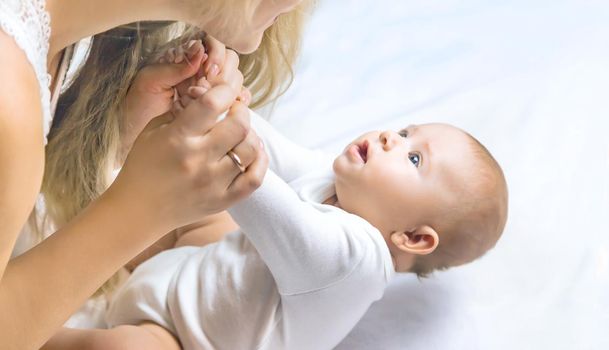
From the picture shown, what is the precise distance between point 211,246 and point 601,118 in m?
0.64

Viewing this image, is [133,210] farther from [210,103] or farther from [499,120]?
[499,120]

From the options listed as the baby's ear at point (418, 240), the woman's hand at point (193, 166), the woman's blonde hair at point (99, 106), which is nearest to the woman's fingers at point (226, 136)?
the woman's hand at point (193, 166)

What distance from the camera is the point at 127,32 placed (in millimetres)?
1098

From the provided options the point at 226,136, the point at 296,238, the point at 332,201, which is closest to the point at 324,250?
the point at 296,238

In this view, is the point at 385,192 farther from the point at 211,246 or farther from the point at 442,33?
the point at 442,33

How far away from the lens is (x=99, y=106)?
1089 mm

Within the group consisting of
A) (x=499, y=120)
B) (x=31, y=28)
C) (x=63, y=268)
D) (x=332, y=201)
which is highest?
(x=31, y=28)

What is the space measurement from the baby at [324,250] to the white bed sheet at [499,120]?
0.07 metres

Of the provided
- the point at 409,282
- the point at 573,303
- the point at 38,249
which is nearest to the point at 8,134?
the point at 38,249

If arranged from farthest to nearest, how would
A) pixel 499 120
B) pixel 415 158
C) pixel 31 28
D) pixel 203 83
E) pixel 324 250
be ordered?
pixel 499 120
pixel 415 158
pixel 324 250
pixel 203 83
pixel 31 28

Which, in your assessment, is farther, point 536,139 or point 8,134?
point 536,139

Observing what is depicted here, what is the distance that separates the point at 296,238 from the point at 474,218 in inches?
9.0

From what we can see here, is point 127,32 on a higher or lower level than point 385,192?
higher

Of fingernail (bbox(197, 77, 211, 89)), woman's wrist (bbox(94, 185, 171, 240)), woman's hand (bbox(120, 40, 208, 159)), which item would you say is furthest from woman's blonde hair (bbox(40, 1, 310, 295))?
woman's wrist (bbox(94, 185, 171, 240))
